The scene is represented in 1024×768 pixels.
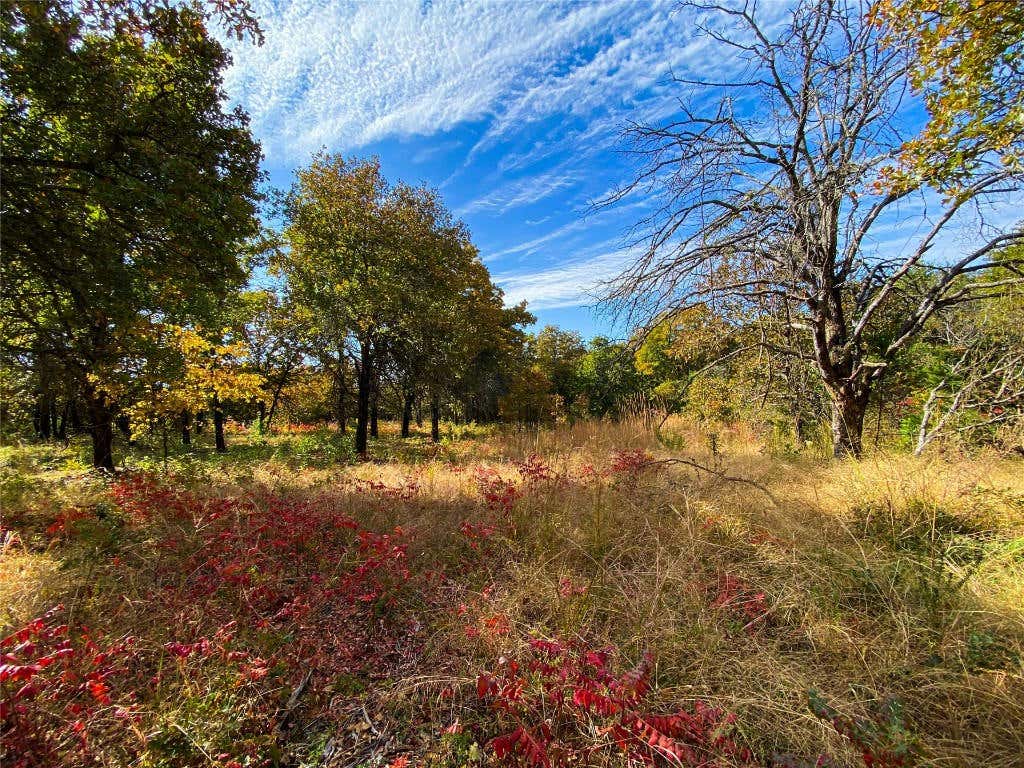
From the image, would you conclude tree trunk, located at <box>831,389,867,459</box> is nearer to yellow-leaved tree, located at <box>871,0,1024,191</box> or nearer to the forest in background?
the forest in background

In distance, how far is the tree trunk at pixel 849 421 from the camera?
14.5 ft

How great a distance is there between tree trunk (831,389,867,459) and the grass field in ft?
1.87

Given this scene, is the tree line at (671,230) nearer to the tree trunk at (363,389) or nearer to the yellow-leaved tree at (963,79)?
the yellow-leaved tree at (963,79)

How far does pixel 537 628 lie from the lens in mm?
2234

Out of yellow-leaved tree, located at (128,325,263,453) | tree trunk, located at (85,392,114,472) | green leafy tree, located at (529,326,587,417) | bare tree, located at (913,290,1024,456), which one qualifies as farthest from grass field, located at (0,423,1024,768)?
green leafy tree, located at (529,326,587,417)

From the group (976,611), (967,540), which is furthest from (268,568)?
(967,540)

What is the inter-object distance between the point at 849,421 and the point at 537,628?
465 cm

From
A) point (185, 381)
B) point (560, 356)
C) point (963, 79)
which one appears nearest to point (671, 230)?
point (963, 79)

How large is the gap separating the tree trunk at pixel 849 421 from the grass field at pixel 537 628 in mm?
571

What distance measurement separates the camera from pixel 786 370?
564 centimetres

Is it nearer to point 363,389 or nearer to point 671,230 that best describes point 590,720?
point 671,230

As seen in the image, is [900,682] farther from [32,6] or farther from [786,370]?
[32,6]

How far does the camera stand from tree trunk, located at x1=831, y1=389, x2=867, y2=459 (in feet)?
14.5

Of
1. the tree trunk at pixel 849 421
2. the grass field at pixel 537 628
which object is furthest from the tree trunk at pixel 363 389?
the tree trunk at pixel 849 421
